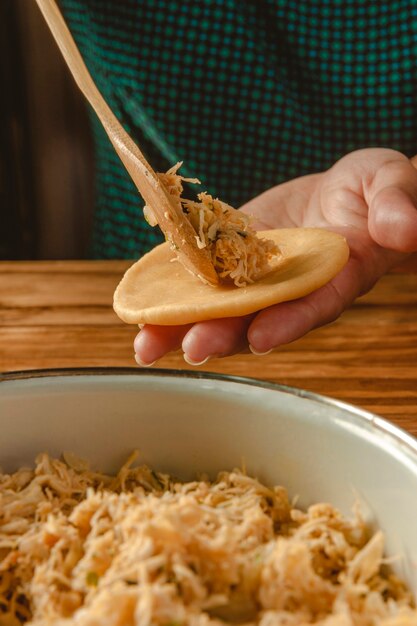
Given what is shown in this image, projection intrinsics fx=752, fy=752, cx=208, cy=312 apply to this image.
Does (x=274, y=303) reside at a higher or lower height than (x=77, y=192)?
lower

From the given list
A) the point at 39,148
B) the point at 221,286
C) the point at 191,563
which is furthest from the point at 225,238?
the point at 39,148

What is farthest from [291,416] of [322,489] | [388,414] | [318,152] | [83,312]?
[318,152]

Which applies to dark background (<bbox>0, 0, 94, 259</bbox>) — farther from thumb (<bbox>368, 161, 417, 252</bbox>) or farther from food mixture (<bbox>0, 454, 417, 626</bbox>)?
food mixture (<bbox>0, 454, 417, 626</bbox>)

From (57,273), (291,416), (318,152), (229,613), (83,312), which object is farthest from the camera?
(318,152)

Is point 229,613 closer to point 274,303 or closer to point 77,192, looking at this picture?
point 274,303

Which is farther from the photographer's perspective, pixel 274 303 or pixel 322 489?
pixel 274 303

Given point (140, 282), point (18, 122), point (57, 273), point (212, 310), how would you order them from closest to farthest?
point (212, 310) → point (140, 282) → point (57, 273) → point (18, 122)

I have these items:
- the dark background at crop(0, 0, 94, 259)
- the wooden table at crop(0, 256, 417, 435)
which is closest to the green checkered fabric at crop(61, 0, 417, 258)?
the wooden table at crop(0, 256, 417, 435)

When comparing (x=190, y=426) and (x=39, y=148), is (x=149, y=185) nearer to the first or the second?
(x=190, y=426)

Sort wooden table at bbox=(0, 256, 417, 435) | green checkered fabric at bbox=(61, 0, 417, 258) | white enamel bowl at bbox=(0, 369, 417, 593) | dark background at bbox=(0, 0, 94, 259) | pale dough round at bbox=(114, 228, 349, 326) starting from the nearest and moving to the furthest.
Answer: white enamel bowl at bbox=(0, 369, 417, 593) → pale dough round at bbox=(114, 228, 349, 326) → wooden table at bbox=(0, 256, 417, 435) → green checkered fabric at bbox=(61, 0, 417, 258) → dark background at bbox=(0, 0, 94, 259)
